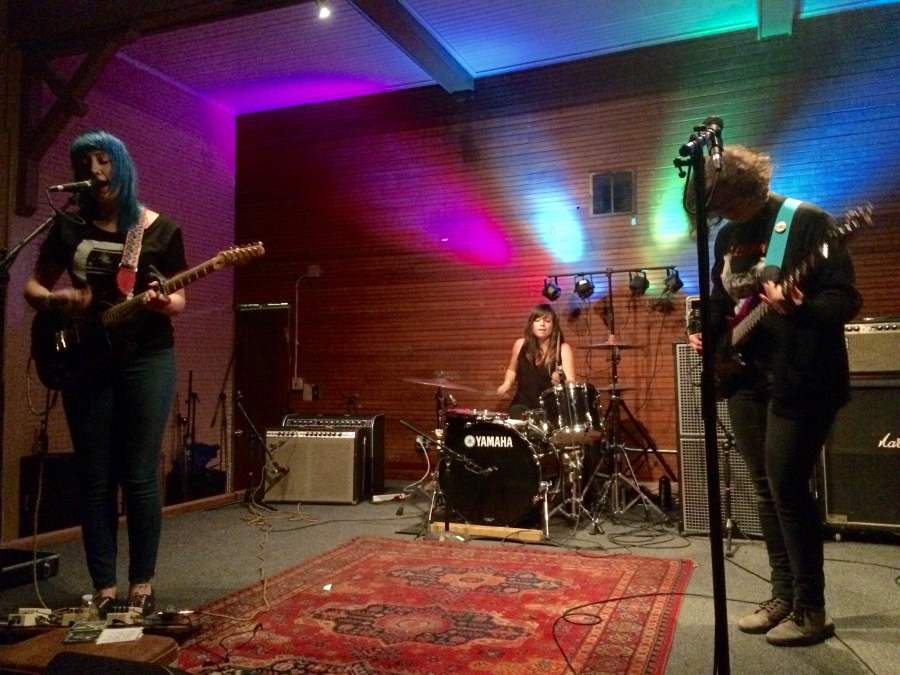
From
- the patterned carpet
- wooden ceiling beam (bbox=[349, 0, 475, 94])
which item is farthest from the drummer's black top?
wooden ceiling beam (bbox=[349, 0, 475, 94])

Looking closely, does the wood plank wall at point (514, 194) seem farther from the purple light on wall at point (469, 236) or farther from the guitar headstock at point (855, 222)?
the guitar headstock at point (855, 222)

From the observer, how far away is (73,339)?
7.93ft

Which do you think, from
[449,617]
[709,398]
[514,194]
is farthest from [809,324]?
[514,194]

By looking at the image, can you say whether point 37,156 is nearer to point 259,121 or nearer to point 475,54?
point 259,121

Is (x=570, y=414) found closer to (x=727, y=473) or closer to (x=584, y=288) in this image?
(x=727, y=473)

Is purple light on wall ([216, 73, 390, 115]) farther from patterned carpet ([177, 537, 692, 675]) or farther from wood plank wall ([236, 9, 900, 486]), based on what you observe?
patterned carpet ([177, 537, 692, 675])

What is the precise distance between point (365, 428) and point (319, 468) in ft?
1.77

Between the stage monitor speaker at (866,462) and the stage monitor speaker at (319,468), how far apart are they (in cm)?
365

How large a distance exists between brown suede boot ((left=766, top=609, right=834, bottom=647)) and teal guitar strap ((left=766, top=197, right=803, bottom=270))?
4.12 ft

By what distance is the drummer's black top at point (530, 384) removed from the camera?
5410 mm

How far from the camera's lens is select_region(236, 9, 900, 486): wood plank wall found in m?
5.71

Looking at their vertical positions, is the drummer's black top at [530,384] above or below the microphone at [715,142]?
below

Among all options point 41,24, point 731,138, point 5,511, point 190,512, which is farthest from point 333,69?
point 5,511

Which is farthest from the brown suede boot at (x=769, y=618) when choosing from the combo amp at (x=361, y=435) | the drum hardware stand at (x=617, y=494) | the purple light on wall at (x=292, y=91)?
the purple light on wall at (x=292, y=91)
